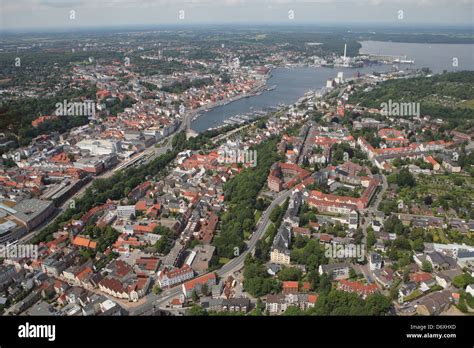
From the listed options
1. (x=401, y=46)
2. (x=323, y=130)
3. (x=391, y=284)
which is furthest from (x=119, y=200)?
(x=401, y=46)

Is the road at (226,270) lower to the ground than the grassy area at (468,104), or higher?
lower

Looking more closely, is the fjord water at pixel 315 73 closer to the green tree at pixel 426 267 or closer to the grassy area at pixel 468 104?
the grassy area at pixel 468 104

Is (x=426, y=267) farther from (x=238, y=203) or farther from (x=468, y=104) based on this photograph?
(x=468, y=104)

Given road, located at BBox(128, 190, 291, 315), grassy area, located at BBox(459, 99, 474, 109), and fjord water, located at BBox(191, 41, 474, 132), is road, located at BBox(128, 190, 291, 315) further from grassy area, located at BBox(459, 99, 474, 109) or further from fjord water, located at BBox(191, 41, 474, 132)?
grassy area, located at BBox(459, 99, 474, 109)

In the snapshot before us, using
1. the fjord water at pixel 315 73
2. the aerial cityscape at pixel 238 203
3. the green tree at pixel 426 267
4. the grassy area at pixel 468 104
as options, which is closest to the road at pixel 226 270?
the aerial cityscape at pixel 238 203

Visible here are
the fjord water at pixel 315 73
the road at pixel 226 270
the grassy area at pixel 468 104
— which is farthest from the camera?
the fjord water at pixel 315 73
